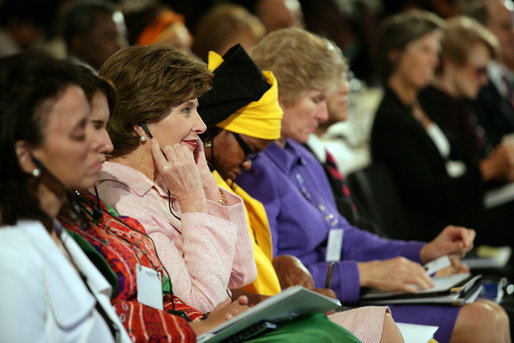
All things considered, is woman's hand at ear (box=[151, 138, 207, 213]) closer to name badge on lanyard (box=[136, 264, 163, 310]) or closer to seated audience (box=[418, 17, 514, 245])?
name badge on lanyard (box=[136, 264, 163, 310])

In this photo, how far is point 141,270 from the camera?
1836 millimetres

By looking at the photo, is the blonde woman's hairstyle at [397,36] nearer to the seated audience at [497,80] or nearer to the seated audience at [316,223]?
the seated audience at [497,80]

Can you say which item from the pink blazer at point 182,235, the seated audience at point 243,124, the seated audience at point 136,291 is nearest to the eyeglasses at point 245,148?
the seated audience at point 243,124

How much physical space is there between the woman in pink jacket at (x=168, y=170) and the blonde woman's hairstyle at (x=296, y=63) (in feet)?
2.56

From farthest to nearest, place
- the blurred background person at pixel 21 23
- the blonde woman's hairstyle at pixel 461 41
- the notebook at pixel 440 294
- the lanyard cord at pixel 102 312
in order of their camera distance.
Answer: the blurred background person at pixel 21 23 → the blonde woman's hairstyle at pixel 461 41 → the notebook at pixel 440 294 → the lanyard cord at pixel 102 312

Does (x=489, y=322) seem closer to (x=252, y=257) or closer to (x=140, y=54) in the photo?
(x=252, y=257)

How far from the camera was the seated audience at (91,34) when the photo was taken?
445cm

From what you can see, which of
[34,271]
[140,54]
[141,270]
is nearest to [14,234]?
[34,271]

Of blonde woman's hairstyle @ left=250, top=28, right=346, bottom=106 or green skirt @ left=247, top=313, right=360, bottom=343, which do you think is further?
blonde woman's hairstyle @ left=250, top=28, right=346, bottom=106

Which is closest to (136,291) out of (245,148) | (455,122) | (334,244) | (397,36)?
(245,148)

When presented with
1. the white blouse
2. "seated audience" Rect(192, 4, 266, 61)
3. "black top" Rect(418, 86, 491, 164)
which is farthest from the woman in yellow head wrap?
"black top" Rect(418, 86, 491, 164)

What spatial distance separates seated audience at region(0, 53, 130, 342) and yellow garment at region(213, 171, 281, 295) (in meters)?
1.01

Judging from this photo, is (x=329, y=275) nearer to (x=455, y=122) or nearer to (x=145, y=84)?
(x=145, y=84)

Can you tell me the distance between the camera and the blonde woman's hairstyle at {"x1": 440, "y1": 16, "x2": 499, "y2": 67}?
558 cm
